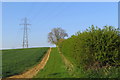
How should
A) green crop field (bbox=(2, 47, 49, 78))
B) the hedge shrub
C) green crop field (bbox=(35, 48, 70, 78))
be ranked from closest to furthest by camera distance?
the hedge shrub → green crop field (bbox=(35, 48, 70, 78)) → green crop field (bbox=(2, 47, 49, 78))

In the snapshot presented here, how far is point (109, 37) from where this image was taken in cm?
944

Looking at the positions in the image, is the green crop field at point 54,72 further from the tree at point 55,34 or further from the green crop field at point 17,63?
the tree at point 55,34

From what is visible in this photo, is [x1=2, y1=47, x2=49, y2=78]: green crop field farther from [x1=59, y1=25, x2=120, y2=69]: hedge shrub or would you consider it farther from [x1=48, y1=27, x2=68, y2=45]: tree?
[x1=48, y1=27, x2=68, y2=45]: tree

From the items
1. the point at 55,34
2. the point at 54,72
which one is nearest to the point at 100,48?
the point at 54,72

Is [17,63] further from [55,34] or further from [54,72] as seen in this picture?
[55,34]

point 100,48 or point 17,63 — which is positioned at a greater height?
point 100,48

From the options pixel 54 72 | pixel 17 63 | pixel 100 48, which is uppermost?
pixel 100 48

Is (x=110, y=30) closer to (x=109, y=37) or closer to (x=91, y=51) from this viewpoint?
(x=109, y=37)

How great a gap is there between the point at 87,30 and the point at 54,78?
3.36m

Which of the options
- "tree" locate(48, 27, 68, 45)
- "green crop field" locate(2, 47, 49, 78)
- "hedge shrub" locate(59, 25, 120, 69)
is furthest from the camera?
"tree" locate(48, 27, 68, 45)

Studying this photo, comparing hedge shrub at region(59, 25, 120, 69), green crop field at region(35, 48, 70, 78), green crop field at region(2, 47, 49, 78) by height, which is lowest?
green crop field at region(2, 47, 49, 78)

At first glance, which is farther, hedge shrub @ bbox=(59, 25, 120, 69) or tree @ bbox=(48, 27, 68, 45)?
tree @ bbox=(48, 27, 68, 45)

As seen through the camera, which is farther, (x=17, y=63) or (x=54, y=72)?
(x=17, y=63)

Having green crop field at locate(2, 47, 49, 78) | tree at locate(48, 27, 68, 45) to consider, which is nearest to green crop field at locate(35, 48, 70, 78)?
green crop field at locate(2, 47, 49, 78)
